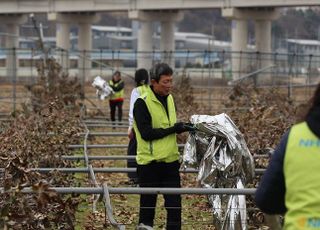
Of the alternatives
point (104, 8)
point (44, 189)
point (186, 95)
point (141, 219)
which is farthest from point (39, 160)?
point (104, 8)

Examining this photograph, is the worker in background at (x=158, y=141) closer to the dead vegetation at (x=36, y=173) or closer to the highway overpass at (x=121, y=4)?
the dead vegetation at (x=36, y=173)

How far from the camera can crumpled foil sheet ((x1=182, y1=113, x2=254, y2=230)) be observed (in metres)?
6.96

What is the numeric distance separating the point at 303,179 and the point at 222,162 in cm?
366

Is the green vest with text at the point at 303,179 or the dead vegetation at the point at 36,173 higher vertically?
the green vest with text at the point at 303,179

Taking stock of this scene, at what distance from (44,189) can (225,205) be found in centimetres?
188

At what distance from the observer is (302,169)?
11.1ft

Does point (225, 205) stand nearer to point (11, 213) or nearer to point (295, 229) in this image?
point (11, 213)

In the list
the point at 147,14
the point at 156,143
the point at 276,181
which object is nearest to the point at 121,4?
the point at 147,14

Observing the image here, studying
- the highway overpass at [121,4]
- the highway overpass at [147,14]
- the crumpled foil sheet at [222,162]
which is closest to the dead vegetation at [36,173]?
the crumpled foil sheet at [222,162]

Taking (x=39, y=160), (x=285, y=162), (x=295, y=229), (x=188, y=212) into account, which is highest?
(x=285, y=162)

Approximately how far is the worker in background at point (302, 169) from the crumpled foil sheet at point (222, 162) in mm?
3445

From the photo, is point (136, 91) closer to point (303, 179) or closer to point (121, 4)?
point (303, 179)

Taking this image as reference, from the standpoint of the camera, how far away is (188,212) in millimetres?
9664

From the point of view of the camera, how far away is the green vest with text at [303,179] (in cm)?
336
